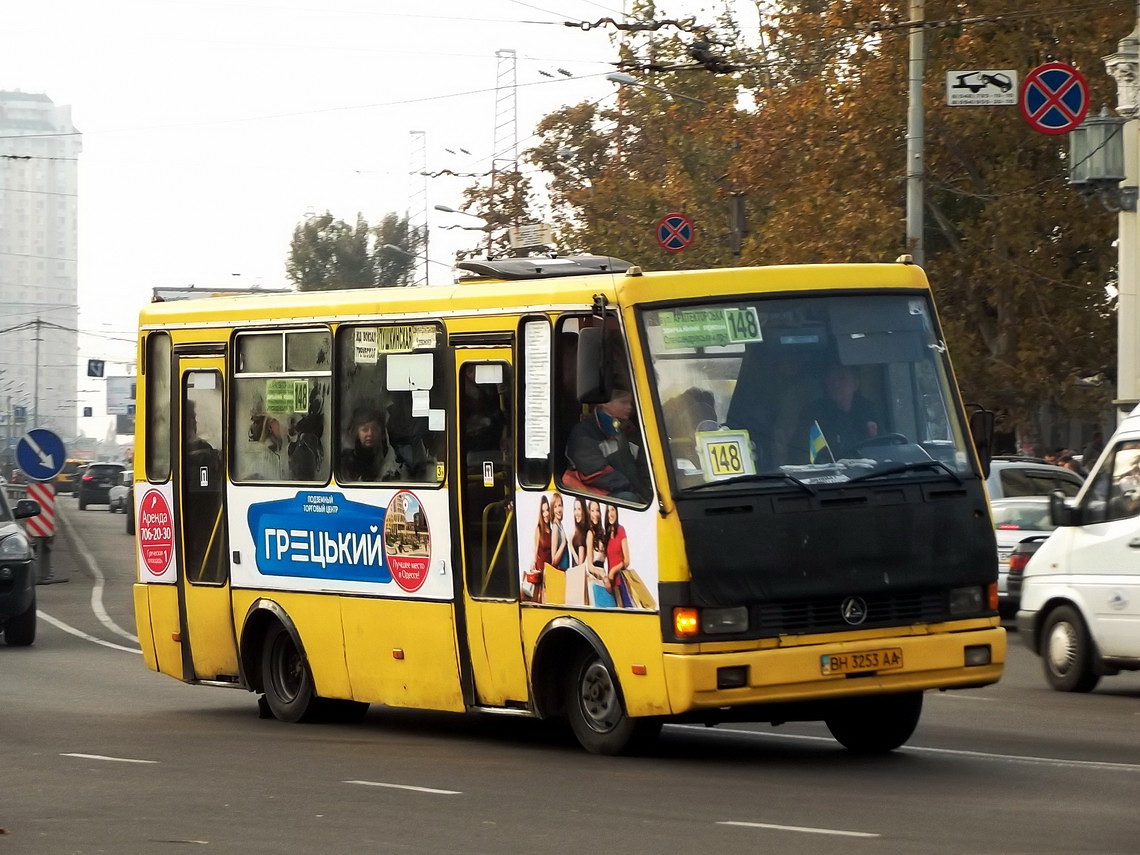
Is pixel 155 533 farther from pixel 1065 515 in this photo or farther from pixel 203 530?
pixel 1065 515

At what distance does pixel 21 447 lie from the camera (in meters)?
31.5

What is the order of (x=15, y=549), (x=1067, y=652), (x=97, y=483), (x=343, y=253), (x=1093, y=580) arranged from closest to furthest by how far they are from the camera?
(x=1093, y=580), (x=1067, y=652), (x=15, y=549), (x=97, y=483), (x=343, y=253)

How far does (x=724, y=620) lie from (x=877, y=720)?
5.17ft

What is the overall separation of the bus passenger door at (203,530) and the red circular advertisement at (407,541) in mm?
2049

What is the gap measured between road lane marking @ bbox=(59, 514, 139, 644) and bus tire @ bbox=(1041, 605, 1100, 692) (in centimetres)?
977

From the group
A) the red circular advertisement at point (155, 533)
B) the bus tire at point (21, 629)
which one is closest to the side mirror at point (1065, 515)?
the red circular advertisement at point (155, 533)

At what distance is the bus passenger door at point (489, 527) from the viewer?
1222 centimetres

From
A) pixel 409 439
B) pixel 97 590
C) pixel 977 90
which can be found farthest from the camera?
pixel 97 590

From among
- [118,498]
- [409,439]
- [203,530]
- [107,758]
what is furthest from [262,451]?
[118,498]

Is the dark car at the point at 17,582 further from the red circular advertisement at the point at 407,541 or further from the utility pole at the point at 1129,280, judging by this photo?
the utility pole at the point at 1129,280

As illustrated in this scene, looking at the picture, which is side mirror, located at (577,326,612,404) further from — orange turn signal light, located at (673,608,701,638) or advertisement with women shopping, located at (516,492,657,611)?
orange turn signal light, located at (673,608,701,638)

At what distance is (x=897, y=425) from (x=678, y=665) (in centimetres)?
176

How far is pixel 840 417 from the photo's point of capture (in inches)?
448

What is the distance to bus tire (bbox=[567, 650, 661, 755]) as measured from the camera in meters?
11.5
